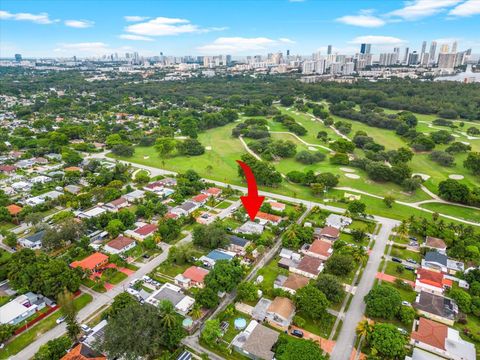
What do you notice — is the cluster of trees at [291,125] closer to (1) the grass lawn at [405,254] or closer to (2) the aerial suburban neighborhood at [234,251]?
(2) the aerial suburban neighborhood at [234,251]

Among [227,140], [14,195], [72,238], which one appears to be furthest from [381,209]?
[14,195]

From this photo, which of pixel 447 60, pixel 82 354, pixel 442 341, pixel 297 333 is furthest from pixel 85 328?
pixel 447 60

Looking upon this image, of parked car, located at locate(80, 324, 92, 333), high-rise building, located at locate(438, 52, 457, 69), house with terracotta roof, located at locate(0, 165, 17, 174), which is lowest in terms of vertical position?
parked car, located at locate(80, 324, 92, 333)

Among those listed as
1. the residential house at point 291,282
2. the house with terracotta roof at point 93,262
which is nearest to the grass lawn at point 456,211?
the residential house at point 291,282

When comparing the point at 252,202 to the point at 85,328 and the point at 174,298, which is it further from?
the point at 85,328

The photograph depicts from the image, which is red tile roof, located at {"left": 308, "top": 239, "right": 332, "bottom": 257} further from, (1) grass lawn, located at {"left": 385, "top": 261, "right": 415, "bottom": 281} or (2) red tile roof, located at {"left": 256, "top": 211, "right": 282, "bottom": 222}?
(2) red tile roof, located at {"left": 256, "top": 211, "right": 282, "bottom": 222}

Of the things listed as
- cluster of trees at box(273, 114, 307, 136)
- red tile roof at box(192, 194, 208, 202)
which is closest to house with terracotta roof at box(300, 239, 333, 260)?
red tile roof at box(192, 194, 208, 202)

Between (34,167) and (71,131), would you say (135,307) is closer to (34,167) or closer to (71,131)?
(34,167)
